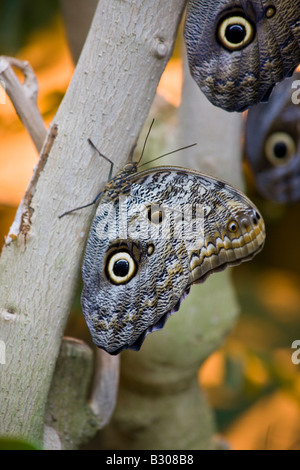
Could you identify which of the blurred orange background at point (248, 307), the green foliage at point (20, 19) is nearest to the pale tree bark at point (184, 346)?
the blurred orange background at point (248, 307)

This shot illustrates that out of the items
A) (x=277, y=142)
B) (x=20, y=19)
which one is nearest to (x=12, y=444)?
(x=277, y=142)

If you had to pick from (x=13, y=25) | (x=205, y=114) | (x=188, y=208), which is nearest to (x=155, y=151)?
(x=205, y=114)

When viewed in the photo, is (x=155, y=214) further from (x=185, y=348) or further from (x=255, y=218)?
(x=185, y=348)

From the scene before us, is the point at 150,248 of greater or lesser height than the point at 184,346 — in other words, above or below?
above

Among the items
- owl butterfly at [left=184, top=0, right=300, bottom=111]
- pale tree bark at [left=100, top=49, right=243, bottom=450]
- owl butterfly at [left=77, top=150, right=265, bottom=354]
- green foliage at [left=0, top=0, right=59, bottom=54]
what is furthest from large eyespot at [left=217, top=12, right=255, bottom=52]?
green foliage at [left=0, top=0, right=59, bottom=54]

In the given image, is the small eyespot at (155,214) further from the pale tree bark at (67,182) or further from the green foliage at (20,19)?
the green foliage at (20,19)

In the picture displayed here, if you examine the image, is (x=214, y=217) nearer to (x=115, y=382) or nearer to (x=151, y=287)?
(x=151, y=287)
